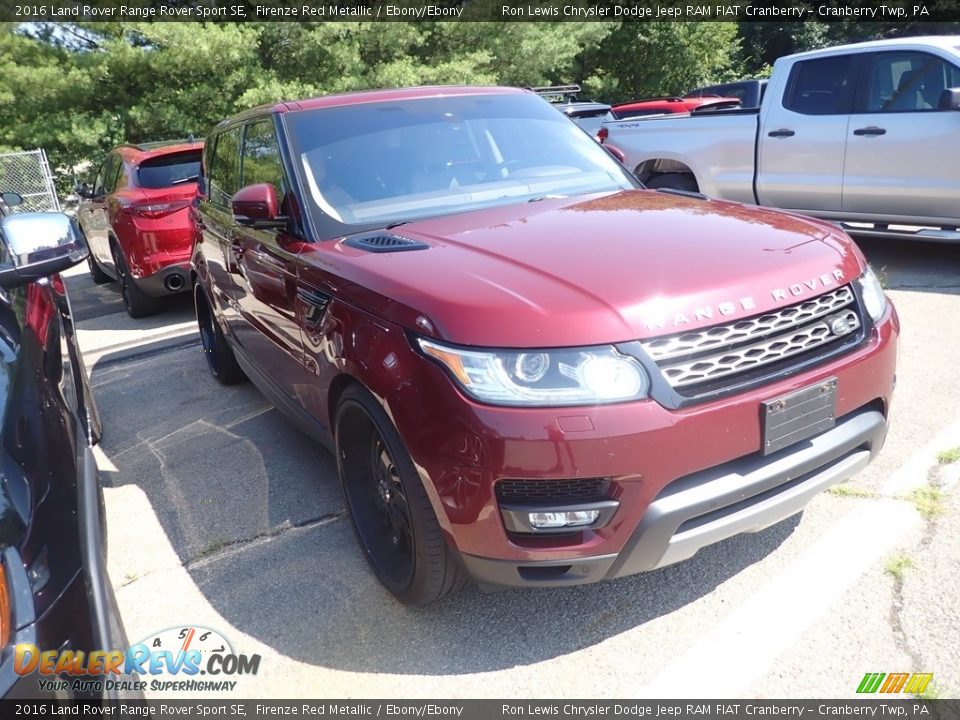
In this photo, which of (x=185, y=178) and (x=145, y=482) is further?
(x=185, y=178)

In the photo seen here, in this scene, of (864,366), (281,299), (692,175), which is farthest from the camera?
(692,175)

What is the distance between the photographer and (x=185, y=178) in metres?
7.18

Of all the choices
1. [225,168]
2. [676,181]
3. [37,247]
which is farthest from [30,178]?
[37,247]

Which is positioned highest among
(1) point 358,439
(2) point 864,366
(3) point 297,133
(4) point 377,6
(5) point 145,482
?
(4) point 377,6

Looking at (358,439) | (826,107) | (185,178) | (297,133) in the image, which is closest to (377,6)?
(185,178)

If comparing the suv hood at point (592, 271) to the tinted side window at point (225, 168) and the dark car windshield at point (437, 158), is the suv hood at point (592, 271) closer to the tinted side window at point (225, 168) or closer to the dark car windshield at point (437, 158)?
the dark car windshield at point (437, 158)

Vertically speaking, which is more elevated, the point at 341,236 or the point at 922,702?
the point at 341,236

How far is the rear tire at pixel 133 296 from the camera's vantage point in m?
7.47

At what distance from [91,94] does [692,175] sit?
1330 centimetres

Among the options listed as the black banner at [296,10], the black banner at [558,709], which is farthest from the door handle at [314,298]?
the black banner at [296,10]

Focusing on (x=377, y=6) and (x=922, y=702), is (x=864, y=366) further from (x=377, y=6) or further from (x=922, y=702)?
(x=377, y=6)

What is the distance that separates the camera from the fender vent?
2795 millimetres

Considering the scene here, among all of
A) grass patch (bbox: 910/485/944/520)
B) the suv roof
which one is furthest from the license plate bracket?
the suv roof

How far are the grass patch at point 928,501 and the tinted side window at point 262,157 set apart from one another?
293 cm
